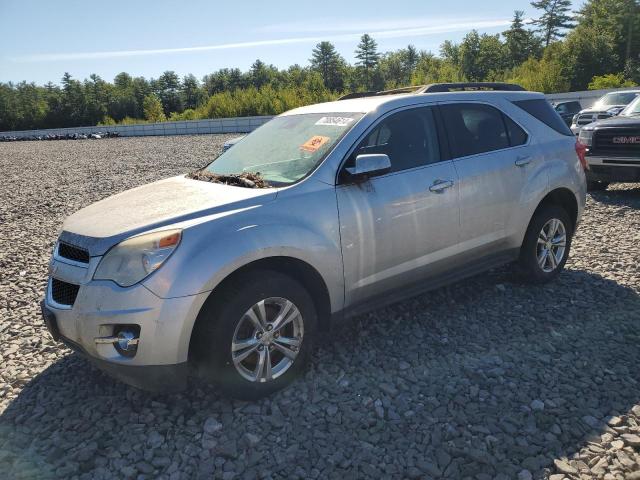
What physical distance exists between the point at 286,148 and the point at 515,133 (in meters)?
2.08

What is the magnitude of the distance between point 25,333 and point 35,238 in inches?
151

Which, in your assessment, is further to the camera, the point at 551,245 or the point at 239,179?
the point at 551,245

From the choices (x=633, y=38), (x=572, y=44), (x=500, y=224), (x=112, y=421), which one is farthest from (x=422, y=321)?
(x=633, y=38)

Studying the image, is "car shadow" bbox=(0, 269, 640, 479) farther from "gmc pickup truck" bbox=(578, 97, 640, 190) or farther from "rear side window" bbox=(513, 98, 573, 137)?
"gmc pickup truck" bbox=(578, 97, 640, 190)

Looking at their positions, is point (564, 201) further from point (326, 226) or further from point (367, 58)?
point (367, 58)

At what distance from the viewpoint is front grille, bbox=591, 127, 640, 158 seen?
8.35 m

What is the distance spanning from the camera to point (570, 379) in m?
3.39

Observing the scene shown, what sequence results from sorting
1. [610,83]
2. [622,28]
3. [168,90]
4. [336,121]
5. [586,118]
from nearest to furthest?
[336,121] < [586,118] < [610,83] < [622,28] < [168,90]

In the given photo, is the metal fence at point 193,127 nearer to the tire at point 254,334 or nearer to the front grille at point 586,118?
the front grille at point 586,118

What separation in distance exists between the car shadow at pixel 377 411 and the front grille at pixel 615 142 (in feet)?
16.8

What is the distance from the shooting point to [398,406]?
3178 mm

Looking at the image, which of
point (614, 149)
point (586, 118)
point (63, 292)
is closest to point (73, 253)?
point (63, 292)

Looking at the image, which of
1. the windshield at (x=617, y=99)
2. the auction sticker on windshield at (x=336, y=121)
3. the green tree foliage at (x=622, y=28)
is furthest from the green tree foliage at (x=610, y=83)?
the auction sticker on windshield at (x=336, y=121)

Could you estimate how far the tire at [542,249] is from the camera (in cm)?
474
